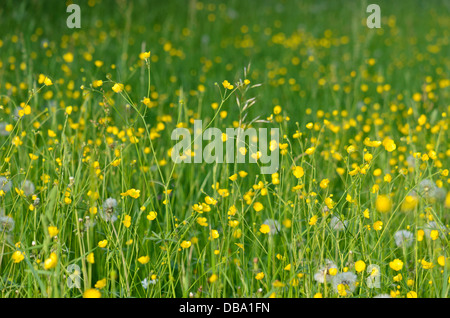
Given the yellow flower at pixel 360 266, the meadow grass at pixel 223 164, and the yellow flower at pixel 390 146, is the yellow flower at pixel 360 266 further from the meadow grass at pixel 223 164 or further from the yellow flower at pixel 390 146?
the yellow flower at pixel 390 146

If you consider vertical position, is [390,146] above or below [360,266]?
above

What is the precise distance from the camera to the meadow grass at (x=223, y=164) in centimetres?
176

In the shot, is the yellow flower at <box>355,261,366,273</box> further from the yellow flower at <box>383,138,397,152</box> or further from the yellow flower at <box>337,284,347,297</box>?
the yellow flower at <box>383,138,397,152</box>

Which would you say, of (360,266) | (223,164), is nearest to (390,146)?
(360,266)

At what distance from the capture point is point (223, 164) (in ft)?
6.96

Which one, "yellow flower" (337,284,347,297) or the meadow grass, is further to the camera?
the meadow grass

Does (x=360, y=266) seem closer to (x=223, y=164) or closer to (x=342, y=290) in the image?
(x=342, y=290)

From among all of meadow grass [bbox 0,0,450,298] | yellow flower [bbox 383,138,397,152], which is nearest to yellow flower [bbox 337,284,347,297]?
meadow grass [bbox 0,0,450,298]

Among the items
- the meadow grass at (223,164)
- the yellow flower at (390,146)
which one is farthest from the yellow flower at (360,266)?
the yellow flower at (390,146)

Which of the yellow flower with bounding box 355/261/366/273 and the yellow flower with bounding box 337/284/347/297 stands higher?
the yellow flower with bounding box 355/261/366/273

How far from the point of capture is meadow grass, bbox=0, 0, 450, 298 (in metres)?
1.76

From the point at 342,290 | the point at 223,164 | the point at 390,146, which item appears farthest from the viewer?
the point at 223,164

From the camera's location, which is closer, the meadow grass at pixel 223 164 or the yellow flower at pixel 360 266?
the yellow flower at pixel 360 266
